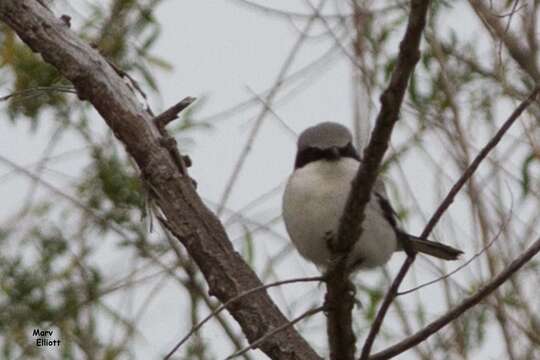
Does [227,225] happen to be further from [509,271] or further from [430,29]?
[509,271]

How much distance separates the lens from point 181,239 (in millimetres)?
2930

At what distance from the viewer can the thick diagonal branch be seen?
9.43ft

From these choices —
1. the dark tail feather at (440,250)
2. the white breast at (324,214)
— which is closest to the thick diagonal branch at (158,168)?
the white breast at (324,214)

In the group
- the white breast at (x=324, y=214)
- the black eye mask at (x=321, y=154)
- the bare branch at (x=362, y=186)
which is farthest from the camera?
the black eye mask at (x=321, y=154)

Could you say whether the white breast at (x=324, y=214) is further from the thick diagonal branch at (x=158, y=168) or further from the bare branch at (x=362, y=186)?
the bare branch at (x=362, y=186)

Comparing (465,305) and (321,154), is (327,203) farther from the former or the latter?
(465,305)

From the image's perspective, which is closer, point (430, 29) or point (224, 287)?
point (224, 287)

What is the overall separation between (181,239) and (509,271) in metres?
1.03

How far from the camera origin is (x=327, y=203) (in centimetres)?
326

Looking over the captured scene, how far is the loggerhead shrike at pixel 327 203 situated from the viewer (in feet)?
10.7

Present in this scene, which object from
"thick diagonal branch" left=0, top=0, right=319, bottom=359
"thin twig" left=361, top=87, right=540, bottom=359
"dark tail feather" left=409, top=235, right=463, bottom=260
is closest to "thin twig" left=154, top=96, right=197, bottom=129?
"thick diagonal branch" left=0, top=0, right=319, bottom=359

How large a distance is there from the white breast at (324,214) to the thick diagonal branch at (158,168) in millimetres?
435

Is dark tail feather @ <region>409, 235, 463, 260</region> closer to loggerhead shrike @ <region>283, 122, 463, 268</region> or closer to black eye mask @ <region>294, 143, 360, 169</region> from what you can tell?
loggerhead shrike @ <region>283, 122, 463, 268</region>

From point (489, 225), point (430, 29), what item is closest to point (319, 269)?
point (489, 225)
